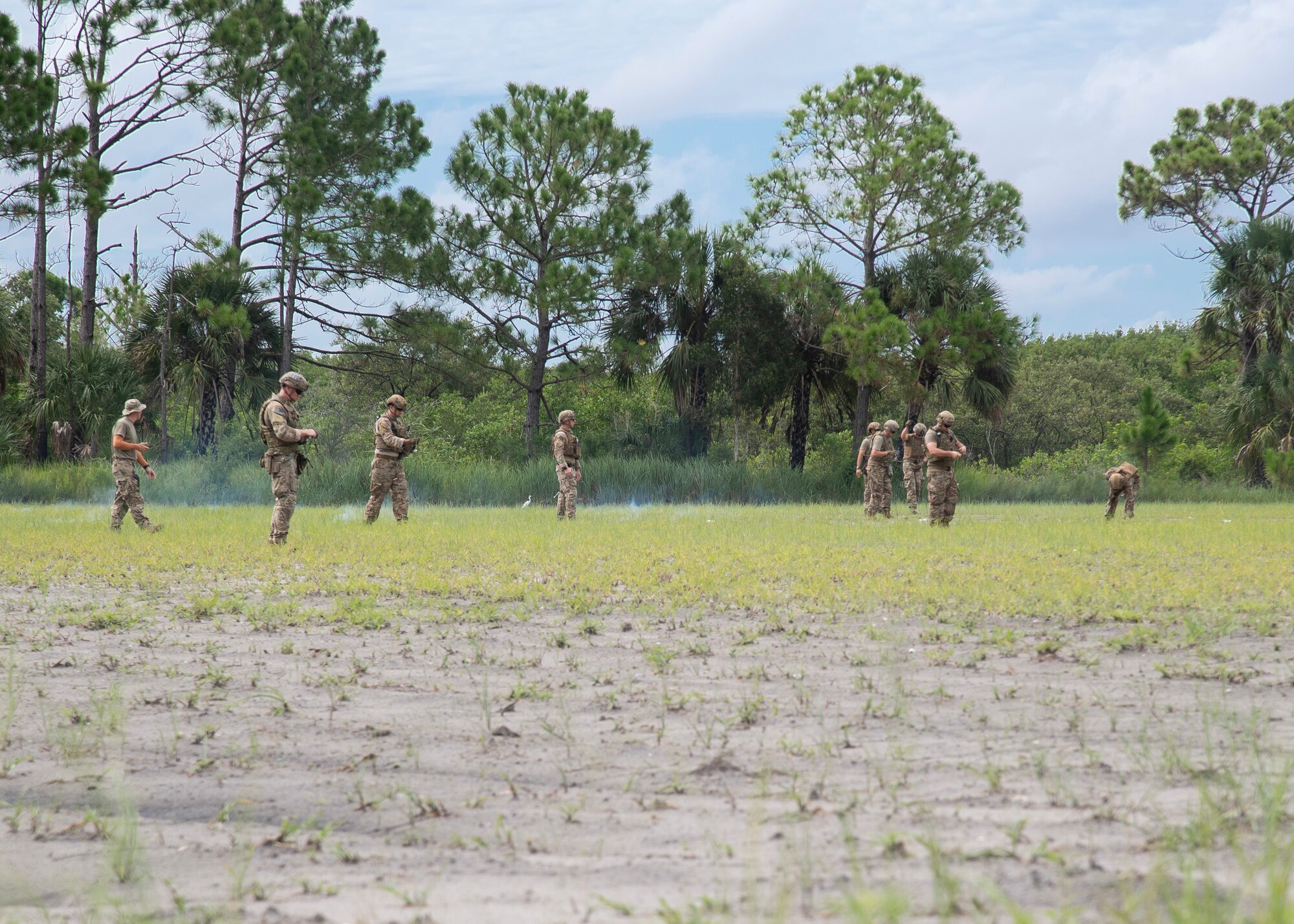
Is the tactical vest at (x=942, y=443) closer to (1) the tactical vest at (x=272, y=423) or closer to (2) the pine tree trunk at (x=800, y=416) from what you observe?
(1) the tactical vest at (x=272, y=423)

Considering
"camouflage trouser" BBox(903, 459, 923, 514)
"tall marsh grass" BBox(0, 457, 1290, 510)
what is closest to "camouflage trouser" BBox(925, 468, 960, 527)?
"camouflage trouser" BBox(903, 459, 923, 514)

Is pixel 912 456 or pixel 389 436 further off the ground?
pixel 912 456

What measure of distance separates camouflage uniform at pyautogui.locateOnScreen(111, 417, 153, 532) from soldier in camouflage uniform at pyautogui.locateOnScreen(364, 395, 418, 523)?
3167mm

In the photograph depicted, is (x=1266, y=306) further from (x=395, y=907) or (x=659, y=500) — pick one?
(x=395, y=907)

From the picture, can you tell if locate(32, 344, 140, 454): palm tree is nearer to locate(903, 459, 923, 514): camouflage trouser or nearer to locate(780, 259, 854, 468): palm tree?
locate(780, 259, 854, 468): palm tree

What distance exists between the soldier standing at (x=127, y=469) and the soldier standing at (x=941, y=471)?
11.4 meters

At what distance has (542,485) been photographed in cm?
3009

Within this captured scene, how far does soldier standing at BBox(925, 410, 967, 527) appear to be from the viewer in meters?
17.4

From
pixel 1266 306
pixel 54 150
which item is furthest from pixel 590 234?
pixel 1266 306

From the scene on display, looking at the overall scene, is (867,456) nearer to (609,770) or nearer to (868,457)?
(868,457)

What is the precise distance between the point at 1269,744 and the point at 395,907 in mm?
3400

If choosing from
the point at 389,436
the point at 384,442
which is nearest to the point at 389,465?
the point at 384,442

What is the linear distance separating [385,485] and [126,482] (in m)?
3.61

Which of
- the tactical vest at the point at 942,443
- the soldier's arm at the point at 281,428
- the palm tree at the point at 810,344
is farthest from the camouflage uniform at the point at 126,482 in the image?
the palm tree at the point at 810,344
